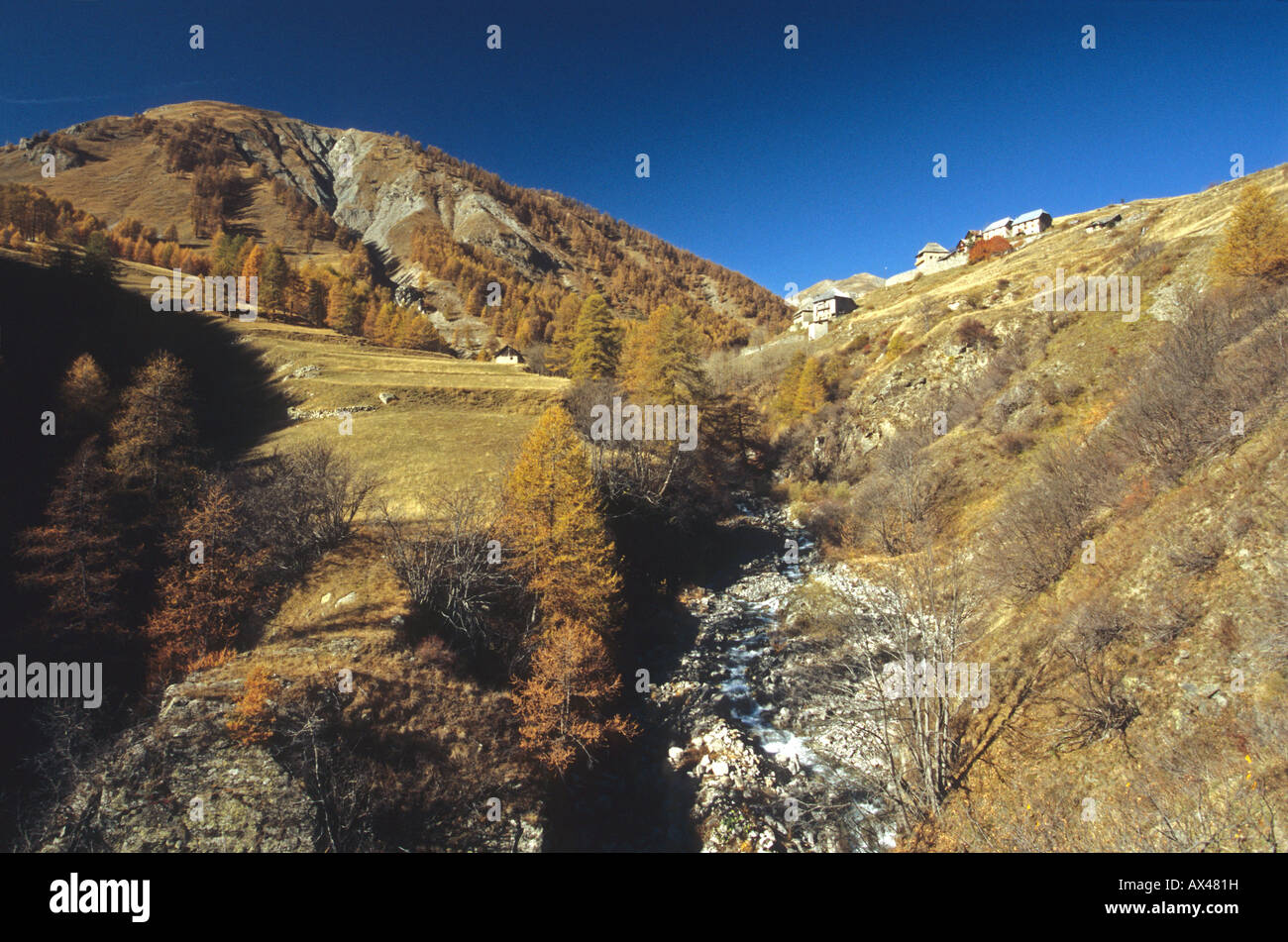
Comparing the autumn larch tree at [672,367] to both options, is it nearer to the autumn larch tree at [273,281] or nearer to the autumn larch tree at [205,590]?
the autumn larch tree at [205,590]

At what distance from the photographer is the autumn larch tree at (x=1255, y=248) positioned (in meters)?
27.0

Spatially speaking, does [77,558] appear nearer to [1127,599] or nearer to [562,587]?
[562,587]

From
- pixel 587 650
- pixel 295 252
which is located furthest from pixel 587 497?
pixel 295 252

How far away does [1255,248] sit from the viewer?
2809 cm

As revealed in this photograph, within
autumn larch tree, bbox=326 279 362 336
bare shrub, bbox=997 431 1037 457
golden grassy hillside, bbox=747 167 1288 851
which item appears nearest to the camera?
golden grassy hillside, bbox=747 167 1288 851

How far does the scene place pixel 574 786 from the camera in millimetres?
22703

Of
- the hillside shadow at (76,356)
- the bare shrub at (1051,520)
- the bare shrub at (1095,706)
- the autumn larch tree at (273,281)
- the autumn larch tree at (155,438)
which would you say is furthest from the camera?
the autumn larch tree at (273,281)

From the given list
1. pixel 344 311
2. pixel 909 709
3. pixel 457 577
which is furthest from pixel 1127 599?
pixel 344 311

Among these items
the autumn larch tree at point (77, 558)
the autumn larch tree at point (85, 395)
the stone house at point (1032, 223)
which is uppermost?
the stone house at point (1032, 223)

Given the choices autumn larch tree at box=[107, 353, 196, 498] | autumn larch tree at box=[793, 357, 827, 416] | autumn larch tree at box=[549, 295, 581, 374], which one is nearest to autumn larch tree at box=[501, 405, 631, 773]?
autumn larch tree at box=[107, 353, 196, 498]

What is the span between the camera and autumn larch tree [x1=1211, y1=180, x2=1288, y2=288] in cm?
2695

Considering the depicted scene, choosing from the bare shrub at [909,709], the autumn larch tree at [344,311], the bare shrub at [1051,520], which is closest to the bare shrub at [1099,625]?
the bare shrub at [909,709]

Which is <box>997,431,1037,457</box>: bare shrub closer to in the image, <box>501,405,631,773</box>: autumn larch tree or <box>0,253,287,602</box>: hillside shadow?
<box>501,405,631,773</box>: autumn larch tree

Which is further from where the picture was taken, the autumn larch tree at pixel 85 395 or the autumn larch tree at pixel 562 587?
the autumn larch tree at pixel 85 395
